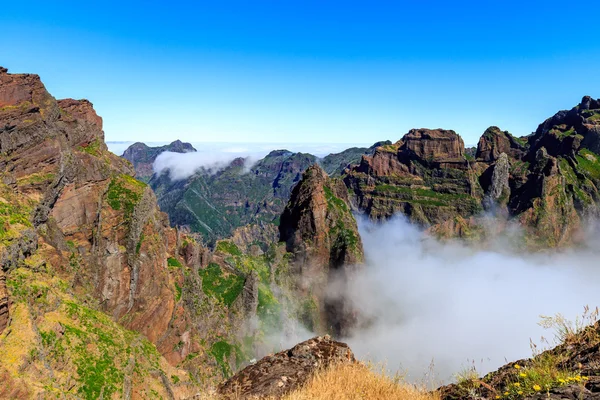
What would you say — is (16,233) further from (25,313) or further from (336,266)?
(336,266)

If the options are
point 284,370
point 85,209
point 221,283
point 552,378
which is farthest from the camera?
point 221,283

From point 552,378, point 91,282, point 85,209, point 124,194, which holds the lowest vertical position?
point 91,282

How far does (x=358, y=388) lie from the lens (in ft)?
27.7

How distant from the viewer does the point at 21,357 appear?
27359mm

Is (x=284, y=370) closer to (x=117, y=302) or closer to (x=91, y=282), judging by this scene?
(x=91, y=282)

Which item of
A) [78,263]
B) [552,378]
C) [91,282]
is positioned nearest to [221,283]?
[91,282]

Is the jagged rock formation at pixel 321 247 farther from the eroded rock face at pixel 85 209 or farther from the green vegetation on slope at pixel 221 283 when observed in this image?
the eroded rock face at pixel 85 209

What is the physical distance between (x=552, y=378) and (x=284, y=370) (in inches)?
300

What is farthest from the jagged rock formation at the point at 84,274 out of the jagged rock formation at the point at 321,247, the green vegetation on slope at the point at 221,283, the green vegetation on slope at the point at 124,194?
the jagged rock formation at the point at 321,247

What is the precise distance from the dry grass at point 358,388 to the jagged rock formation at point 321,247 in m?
116

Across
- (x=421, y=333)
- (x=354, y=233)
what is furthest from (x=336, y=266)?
(x=421, y=333)

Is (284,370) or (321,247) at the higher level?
(284,370)

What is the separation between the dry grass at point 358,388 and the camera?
819 cm

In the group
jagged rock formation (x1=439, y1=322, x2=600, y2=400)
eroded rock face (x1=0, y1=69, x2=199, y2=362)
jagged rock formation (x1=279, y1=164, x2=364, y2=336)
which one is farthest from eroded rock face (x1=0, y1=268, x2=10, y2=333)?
jagged rock formation (x1=279, y1=164, x2=364, y2=336)
